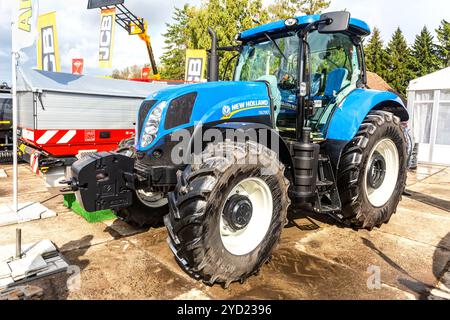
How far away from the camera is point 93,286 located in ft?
9.43

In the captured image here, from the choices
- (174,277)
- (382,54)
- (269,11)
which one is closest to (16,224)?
(174,277)

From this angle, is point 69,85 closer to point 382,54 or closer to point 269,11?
point 269,11

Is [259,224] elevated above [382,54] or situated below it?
below

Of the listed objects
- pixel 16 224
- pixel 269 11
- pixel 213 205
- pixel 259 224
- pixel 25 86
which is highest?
pixel 269 11

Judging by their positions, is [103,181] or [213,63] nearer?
[103,181]

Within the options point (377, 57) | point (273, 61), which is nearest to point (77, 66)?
point (273, 61)

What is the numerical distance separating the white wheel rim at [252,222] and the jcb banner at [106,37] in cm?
955

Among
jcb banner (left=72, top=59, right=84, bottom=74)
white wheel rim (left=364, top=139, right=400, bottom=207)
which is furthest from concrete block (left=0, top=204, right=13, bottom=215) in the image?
jcb banner (left=72, top=59, right=84, bottom=74)

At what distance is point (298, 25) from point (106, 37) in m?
9.31

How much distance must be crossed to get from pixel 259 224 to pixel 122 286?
4.30 ft

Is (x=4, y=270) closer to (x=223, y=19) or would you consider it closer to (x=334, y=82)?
(x=334, y=82)

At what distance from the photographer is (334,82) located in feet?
14.1

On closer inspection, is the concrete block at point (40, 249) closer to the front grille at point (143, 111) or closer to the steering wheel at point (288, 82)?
the front grille at point (143, 111)
